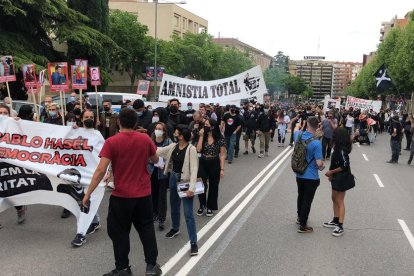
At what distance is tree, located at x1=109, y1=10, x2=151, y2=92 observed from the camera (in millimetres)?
44281

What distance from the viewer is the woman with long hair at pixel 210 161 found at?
7.54 meters

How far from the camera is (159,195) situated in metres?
6.79

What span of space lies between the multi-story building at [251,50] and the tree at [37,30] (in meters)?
73.0

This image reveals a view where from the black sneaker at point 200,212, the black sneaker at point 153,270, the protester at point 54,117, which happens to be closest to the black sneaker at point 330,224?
the black sneaker at point 200,212

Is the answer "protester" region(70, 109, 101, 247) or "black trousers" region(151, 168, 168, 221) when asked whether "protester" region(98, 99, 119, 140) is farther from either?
"black trousers" region(151, 168, 168, 221)

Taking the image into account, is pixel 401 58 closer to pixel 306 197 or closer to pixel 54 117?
pixel 54 117

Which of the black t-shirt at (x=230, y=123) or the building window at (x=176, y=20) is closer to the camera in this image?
the black t-shirt at (x=230, y=123)

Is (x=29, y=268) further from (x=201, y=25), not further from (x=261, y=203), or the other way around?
(x=201, y=25)

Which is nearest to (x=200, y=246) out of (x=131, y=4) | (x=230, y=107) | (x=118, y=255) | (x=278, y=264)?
(x=278, y=264)

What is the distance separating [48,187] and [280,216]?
3.76 meters

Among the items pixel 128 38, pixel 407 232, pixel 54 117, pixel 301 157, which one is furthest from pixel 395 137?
pixel 128 38

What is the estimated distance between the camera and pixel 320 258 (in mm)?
5621

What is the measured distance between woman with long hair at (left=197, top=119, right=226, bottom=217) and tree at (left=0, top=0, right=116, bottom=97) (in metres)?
14.8

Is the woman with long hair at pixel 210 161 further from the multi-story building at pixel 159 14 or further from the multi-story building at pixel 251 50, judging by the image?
the multi-story building at pixel 251 50
